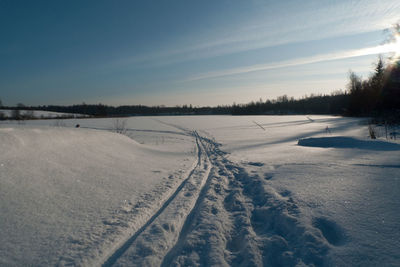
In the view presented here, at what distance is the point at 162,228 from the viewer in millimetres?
2961

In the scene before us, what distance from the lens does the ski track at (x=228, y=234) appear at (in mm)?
2326

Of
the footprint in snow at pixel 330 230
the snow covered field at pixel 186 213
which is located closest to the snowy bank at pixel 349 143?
the snow covered field at pixel 186 213

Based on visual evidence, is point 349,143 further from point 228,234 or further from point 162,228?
point 162,228

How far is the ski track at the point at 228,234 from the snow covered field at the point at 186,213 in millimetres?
14

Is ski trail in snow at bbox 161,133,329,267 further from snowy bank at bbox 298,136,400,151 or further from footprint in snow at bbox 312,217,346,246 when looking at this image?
snowy bank at bbox 298,136,400,151

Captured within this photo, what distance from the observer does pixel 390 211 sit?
2.90 metres

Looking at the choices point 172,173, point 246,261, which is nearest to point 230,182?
point 172,173

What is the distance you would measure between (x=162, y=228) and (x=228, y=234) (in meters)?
0.99

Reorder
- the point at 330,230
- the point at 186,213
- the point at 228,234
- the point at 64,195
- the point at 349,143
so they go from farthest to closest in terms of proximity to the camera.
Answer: the point at 349,143, the point at 64,195, the point at 186,213, the point at 228,234, the point at 330,230

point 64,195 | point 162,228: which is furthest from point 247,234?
point 64,195

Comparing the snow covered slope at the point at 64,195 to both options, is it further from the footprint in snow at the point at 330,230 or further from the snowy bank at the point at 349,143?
the snowy bank at the point at 349,143

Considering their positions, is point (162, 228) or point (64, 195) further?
point (64, 195)

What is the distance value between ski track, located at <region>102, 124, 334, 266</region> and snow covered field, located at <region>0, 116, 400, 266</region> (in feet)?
0.05

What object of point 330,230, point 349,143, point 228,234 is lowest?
point 228,234
